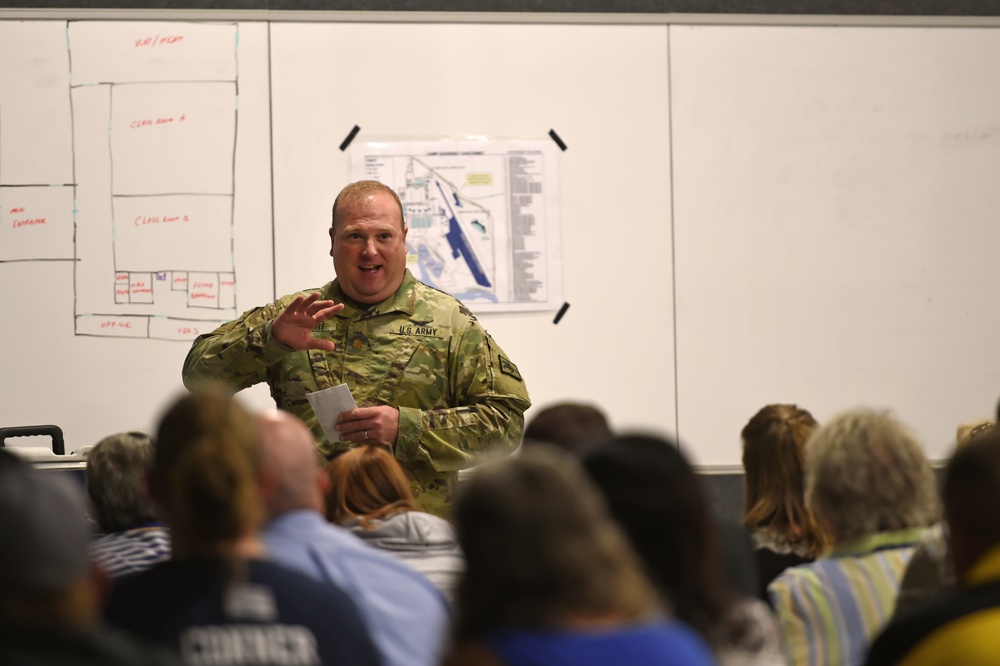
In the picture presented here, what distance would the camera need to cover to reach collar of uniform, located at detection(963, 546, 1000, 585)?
164 cm

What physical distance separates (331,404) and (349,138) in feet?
5.69

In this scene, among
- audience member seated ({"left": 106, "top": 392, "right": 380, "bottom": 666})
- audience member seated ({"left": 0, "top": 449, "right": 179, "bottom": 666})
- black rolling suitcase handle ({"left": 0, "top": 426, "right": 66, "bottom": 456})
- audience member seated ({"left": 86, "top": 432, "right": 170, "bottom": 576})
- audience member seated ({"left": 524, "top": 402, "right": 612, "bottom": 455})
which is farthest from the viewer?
black rolling suitcase handle ({"left": 0, "top": 426, "right": 66, "bottom": 456})

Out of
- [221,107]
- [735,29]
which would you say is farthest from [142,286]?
[735,29]

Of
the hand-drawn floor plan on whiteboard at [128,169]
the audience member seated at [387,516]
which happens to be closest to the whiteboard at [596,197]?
the hand-drawn floor plan on whiteboard at [128,169]

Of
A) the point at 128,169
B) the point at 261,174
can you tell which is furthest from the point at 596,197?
the point at 128,169

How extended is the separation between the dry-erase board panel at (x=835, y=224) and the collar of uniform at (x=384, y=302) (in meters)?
1.62

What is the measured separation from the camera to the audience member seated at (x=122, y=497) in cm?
241

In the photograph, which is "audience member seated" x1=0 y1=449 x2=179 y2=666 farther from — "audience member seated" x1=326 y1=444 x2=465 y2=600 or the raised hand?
the raised hand

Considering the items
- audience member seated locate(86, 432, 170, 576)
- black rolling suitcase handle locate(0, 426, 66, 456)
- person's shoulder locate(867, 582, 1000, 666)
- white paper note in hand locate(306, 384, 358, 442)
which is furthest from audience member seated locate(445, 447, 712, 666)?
black rolling suitcase handle locate(0, 426, 66, 456)

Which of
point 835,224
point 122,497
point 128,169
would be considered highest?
point 128,169

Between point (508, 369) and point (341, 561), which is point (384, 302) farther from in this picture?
point (341, 561)

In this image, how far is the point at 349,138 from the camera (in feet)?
15.5

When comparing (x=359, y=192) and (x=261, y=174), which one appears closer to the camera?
(x=359, y=192)

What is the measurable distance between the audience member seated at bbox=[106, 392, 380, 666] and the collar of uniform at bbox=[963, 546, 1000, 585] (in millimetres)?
828
